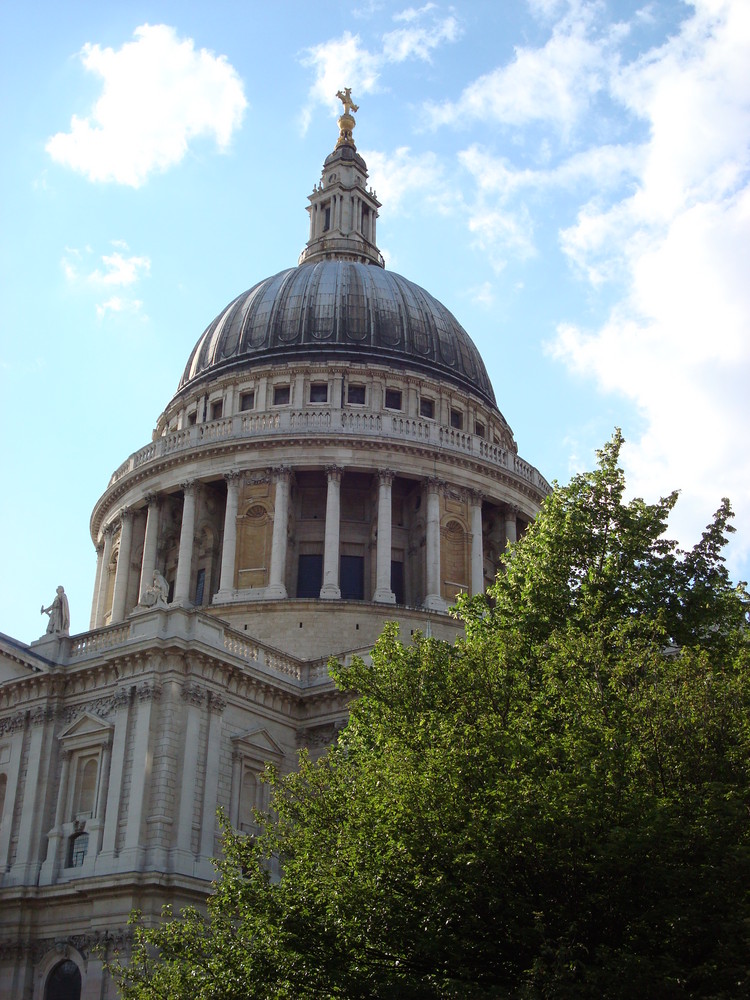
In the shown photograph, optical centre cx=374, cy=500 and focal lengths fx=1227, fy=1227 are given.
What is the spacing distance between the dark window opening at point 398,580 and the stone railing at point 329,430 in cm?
537

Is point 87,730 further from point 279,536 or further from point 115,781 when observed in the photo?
point 279,536

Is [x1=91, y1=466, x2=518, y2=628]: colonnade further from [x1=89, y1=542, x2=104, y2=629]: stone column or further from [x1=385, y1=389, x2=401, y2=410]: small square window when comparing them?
[x1=385, y1=389, x2=401, y2=410]: small square window

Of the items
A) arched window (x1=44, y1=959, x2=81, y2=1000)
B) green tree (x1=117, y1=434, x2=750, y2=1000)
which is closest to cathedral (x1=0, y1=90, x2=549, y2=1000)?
arched window (x1=44, y1=959, x2=81, y2=1000)

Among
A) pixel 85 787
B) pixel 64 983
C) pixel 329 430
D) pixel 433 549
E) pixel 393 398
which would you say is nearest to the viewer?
pixel 64 983

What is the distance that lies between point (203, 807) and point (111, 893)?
3404 millimetres

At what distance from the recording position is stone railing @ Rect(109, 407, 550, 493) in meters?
52.3

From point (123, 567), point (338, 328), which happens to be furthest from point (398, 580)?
point (338, 328)

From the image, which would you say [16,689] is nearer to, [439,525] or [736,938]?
[439,525]

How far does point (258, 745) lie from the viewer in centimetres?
3688

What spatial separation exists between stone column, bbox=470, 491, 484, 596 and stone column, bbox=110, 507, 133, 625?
15.3 m

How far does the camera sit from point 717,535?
29.1 m

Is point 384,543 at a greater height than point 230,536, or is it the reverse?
point 230,536

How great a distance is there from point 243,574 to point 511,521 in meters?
12.5

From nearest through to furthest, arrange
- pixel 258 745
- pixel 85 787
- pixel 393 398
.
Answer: pixel 85 787, pixel 258 745, pixel 393 398
